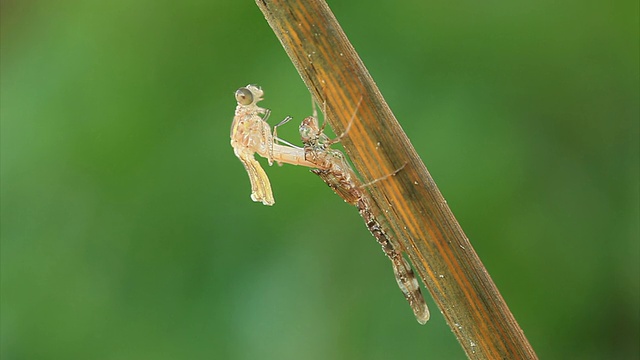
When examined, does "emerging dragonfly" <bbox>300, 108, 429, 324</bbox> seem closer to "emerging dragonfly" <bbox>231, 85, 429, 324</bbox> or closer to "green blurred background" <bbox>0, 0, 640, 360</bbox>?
"emerging dragonfly" <bbox>231, 85, 429, 324</bbox>

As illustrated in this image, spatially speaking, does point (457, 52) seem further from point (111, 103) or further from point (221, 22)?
point (111, 103)

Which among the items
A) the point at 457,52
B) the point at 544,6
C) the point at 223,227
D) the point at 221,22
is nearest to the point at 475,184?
the point at 457,52

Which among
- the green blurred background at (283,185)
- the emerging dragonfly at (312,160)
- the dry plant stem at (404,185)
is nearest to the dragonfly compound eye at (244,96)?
the emerging dragonfly at (312,160)

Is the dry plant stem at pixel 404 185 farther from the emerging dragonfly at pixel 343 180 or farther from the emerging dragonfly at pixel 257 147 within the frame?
the emerging dragonfly at pixel 257 147

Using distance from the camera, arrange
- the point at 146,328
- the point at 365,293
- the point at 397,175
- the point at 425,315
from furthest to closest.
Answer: the point at 146,328 < the point at 365,293 < the point at 425,315 < the point at 397,175

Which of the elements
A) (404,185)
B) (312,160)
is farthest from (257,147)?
(404,185)

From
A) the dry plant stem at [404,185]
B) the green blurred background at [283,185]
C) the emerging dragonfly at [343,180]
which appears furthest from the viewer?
the green blurred background at [283,185]
